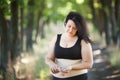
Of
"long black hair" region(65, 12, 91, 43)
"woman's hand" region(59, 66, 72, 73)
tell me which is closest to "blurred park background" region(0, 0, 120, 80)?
"long black hair" region(65, 12, 91, 43)

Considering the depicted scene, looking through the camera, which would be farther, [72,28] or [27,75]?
[27,75]

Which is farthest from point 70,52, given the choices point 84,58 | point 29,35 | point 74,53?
point 29,35

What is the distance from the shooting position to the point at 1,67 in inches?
761

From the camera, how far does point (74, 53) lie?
659cm

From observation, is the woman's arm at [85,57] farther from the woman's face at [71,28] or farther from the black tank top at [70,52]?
the woman's face at [71,28]

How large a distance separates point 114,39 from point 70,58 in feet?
89.1

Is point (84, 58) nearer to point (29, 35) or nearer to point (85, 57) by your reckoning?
point (85, 57)

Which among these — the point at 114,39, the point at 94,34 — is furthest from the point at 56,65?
the point at 94,34

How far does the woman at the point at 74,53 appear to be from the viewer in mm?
6559

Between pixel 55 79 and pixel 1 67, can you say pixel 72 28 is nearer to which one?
pixel 55 79

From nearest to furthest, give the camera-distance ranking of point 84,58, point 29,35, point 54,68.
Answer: point 54,68
point 84,58
point 29,35

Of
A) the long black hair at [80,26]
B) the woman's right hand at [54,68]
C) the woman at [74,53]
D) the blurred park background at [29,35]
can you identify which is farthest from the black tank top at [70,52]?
the blurred park background at [29,35]

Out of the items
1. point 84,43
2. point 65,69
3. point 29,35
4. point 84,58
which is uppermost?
point 84,43

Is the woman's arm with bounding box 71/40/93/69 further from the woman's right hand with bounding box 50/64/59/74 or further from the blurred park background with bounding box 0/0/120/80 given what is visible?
the blurred park background with bounding box 0/0/120/80
